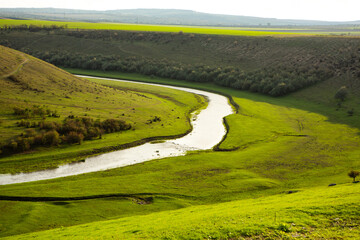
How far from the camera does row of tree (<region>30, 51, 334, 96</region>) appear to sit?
8169 centimetres

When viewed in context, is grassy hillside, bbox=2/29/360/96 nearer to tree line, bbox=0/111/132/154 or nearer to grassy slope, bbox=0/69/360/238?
grassy slope, bbox=0/69/360/238

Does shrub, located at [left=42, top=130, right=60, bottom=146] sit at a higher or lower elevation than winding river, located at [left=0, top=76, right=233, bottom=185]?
higher

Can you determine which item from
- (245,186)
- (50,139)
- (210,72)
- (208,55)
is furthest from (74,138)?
(208,55)

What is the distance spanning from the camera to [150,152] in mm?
43812

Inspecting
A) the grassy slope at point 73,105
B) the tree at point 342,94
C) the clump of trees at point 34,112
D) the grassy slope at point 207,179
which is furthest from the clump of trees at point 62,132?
the tree at point 342,94

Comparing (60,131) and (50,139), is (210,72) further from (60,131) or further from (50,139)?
(50,139)

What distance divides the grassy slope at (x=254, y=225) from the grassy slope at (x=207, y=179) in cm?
31

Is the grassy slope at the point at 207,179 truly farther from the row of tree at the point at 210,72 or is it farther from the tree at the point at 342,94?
the row of tree at the point at 210,72

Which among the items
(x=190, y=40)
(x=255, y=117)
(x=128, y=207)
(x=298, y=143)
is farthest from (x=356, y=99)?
(x=190, y=40)

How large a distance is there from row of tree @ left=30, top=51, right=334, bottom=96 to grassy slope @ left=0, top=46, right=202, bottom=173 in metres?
16.8

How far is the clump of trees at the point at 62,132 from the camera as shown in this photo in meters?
39.7

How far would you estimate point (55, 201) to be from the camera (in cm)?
2919

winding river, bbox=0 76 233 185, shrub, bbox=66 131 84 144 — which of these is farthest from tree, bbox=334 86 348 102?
shrub, bbox=66 131 84 144

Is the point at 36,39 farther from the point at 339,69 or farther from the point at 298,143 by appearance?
the point at 298,143
